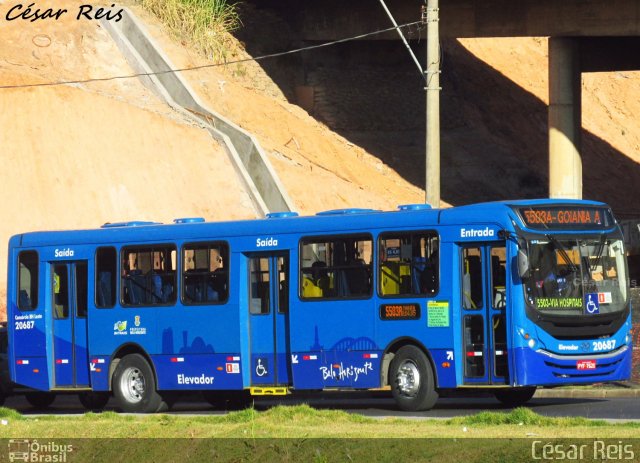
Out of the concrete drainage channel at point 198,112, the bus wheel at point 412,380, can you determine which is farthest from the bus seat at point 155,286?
the concrete drainage channel at point 198,112

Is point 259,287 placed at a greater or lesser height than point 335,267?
lesser

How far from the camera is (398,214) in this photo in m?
20.6

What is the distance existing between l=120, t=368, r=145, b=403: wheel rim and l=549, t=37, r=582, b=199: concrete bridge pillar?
26118 millimetres

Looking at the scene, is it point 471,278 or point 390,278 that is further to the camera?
point 390,278

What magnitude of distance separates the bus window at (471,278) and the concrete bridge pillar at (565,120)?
27350 millimetres

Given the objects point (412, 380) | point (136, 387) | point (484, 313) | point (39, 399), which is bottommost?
point (39, 399)

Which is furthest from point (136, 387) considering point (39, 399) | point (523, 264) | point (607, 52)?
point (607, 52)

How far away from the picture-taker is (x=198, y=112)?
44.0 meters

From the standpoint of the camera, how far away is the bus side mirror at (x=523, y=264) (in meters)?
19.3

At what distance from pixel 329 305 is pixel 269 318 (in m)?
1.19

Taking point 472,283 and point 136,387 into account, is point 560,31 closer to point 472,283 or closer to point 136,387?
point 136,387

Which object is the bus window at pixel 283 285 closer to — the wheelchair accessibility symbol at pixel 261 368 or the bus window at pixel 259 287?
the bus window at pixel 259 287

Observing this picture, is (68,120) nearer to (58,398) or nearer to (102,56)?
(102,56)

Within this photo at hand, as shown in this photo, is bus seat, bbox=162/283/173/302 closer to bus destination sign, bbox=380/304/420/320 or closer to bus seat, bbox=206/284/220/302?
bus seat, bbox=206/284/220/302
